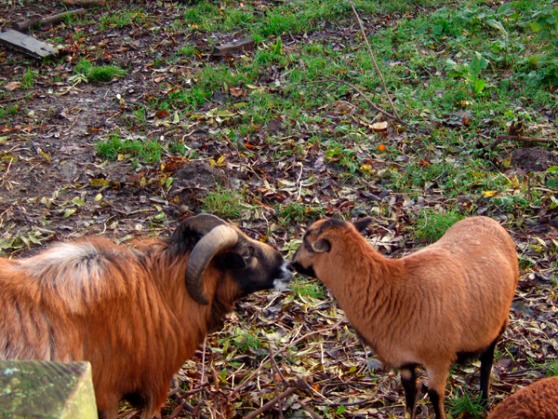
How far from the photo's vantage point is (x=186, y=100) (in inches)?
336

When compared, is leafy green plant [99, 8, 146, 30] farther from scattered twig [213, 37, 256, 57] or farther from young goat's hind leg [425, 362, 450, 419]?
young goat's hind leg [425, 362, 450, 419]

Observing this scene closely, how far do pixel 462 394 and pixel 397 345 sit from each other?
2.81 feet

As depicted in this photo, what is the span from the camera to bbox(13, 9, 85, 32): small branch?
1045 cm

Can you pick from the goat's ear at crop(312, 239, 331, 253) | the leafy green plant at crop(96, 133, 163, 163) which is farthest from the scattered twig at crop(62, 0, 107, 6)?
the goat's ear at crop(312, 239, 331, 253)

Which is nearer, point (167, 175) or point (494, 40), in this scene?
point (167, 175)

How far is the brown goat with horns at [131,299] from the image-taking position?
3.94 metres

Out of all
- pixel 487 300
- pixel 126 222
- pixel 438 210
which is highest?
pixel 487 300

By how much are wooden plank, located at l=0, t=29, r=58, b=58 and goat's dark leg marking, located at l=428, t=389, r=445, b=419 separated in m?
7.39

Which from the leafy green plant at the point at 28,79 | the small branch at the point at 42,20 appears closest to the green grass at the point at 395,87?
the leafy green plant at the point at 28,79

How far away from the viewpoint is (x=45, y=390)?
159 cm

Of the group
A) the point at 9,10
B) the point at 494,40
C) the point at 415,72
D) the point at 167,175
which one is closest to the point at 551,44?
the point at 494,40

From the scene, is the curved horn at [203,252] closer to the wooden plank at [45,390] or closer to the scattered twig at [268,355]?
the scattered twig at [268,355]

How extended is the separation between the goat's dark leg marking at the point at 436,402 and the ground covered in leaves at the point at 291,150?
31cm

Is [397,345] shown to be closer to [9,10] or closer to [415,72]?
[415,72]
